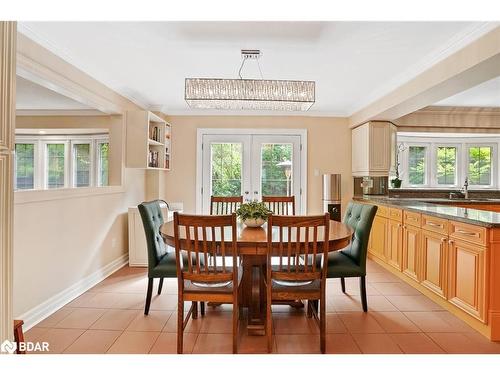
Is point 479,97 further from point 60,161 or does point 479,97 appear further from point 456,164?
point 60,161

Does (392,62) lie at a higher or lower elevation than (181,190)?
higher

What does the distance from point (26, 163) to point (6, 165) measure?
5.89m

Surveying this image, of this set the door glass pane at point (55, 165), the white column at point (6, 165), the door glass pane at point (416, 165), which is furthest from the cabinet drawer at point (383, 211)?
the door glass pane at point (55, 165)

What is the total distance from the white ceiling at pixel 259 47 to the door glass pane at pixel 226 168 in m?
1.57

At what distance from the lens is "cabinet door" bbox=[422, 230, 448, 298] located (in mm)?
2889

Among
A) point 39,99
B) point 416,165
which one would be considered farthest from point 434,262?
point 39,99

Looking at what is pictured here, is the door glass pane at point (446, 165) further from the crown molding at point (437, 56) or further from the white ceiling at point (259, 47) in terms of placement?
the white ceiling at point (259, 47)

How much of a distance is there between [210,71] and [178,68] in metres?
0.32

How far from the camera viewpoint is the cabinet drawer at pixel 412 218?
3.31 metres

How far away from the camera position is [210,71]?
3408mm

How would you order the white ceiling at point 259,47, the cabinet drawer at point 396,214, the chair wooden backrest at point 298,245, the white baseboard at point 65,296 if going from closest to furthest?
the chair wooden backrest at point 298,245 → the white ceiling at point 259,47 → the white baseboard at point 65,296 → the cabinet drawer at point 396,214

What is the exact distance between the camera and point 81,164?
6164 mm
